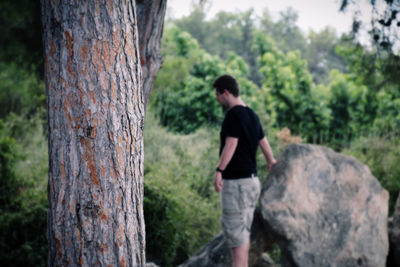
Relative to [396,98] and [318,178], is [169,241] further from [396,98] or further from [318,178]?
[396,98]

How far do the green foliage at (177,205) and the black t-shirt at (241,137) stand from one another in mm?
1335

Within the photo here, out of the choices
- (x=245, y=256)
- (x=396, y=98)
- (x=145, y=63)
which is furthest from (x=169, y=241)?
(x=396, y=98)

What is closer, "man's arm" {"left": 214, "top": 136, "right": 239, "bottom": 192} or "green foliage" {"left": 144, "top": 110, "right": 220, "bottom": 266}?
"man's arm" {"left": 214, "top": 136, "right": 239, "bottom": 192}

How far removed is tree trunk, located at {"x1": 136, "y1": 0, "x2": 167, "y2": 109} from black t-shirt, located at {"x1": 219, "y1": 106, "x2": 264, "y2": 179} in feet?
2.74

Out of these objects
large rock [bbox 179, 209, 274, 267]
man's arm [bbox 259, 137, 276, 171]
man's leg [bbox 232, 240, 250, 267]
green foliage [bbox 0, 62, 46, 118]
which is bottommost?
large rock [bbox 179, 209, 274, 267]

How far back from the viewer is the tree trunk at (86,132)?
1.73 m

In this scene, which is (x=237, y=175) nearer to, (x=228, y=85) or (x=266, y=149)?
(x=266, y=149)

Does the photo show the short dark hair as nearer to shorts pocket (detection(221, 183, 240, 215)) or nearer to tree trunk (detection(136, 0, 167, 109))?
tree trunk (detection(136, 0, 167, 109))

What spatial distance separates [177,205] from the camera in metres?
4.52

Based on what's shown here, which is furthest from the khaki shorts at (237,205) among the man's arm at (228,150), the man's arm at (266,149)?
the man's arm at (266,149)

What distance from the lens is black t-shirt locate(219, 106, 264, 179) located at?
3180 millimetres

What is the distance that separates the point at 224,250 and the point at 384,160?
5.06 meters

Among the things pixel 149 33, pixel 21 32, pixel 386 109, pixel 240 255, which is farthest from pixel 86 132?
pixel 386 109

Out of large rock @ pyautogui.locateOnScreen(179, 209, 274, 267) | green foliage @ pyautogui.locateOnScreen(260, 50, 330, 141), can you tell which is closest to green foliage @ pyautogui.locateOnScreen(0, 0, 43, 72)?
large rock @ pyautogui.locateOnScreen(179, 209, 274, 267)
